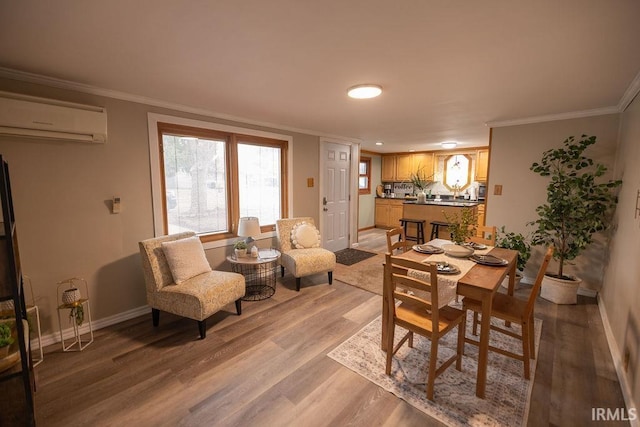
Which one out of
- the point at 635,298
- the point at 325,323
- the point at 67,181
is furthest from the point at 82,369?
the point at 635,298

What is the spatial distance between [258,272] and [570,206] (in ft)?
12.7

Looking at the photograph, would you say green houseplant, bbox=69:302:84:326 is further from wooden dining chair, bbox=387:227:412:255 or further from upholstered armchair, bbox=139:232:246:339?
wooden dining chair, bbox=387:227:412:255

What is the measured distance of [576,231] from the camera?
3143mm

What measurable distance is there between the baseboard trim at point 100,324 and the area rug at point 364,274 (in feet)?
7.93

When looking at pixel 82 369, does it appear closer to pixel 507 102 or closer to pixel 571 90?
pixel 507 102

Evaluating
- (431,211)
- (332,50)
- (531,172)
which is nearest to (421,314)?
(332,50)

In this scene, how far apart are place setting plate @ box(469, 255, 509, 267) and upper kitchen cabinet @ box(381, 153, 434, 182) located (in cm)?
535

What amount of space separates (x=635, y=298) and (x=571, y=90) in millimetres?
1803

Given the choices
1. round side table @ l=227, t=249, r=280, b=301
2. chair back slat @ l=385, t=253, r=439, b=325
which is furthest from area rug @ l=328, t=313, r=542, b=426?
round side table @ l=227, t=249, r=280, b=301

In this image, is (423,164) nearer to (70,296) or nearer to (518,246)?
(518,246)

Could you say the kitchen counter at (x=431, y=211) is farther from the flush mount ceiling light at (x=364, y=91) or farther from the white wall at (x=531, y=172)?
the flush mount ceiling light at (x=364, y=91)

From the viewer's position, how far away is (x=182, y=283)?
2631 millimetres

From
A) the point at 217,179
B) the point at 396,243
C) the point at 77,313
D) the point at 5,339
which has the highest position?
the point at 217,179

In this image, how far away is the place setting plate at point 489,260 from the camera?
221 cm
